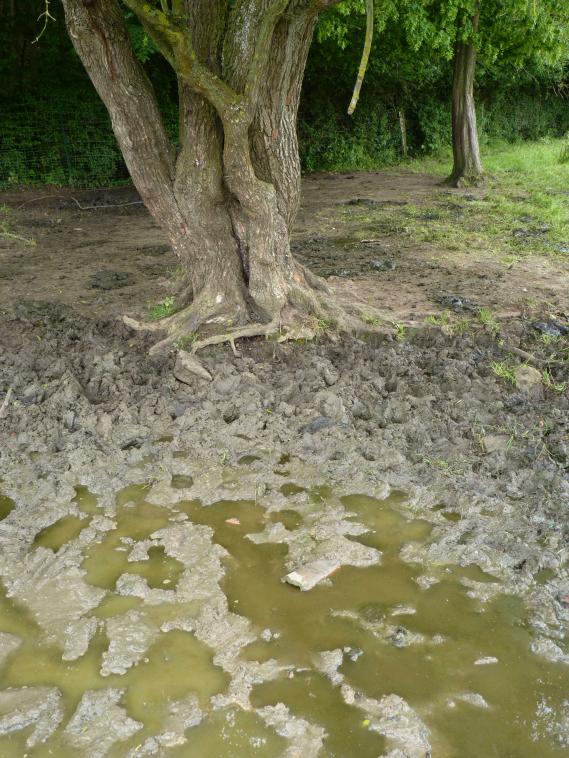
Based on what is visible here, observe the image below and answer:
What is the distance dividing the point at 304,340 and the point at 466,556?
117 inches

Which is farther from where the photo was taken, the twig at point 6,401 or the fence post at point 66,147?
the fence post at point 66,147

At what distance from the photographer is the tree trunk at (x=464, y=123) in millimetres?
15742

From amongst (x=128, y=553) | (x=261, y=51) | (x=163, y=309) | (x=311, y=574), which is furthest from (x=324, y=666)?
(x=261, y=51)

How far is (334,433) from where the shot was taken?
17.0 ft

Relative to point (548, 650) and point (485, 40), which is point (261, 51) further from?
point (485, 40)

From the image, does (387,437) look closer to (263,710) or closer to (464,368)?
(464,368)

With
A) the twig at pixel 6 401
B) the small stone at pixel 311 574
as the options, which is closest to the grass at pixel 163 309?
the twig at pixel 6 401

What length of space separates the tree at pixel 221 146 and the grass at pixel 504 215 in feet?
12.4

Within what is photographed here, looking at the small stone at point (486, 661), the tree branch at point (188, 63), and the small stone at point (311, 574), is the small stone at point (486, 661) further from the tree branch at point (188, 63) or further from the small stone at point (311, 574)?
the tree branch at point (188, 63)

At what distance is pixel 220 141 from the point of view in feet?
20.9

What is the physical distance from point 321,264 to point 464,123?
8.97 metres

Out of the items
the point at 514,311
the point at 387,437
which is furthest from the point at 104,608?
the point at 514,311

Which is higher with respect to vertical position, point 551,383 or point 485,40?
point 485,40

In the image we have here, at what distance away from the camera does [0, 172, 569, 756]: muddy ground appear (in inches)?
154
